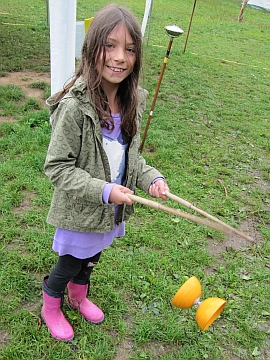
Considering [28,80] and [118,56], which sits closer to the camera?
[118,56]

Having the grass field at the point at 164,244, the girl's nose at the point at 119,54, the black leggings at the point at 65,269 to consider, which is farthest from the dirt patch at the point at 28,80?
the girl's nose at the point at 119,54

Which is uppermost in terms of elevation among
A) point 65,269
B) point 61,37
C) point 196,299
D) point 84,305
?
point 61,37

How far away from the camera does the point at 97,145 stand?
4.88ft

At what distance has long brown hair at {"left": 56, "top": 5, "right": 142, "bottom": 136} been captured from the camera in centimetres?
140

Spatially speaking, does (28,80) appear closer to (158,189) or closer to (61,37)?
(61,37)

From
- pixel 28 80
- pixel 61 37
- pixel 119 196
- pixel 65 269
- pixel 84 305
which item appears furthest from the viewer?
pixel 28 80

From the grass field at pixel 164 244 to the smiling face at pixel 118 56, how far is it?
0.21 meters

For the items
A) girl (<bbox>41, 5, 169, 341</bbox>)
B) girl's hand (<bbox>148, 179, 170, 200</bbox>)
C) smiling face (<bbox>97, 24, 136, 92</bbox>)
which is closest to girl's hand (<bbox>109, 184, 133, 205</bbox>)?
girl (<bbox>41, 5, 169, 341</bbox>)

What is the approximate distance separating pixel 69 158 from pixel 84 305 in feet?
3.43

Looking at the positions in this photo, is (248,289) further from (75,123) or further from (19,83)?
(19,83)

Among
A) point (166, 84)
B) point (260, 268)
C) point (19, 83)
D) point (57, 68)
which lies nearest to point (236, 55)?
point (166, 84)

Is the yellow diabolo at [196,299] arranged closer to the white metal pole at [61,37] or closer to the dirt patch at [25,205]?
the dirt patch at [25,205]

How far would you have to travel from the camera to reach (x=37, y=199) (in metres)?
3.04

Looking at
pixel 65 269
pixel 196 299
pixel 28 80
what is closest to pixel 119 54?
pixel 65 269
